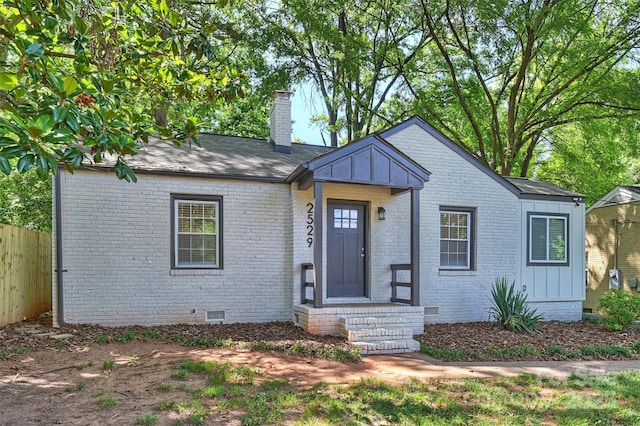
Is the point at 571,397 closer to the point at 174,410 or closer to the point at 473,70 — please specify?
the point at 174,410

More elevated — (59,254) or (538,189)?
(538,189)

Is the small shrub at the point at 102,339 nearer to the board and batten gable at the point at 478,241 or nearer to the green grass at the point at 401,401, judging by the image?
the green grass at the point at 401,401

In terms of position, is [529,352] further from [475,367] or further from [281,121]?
[281,121]

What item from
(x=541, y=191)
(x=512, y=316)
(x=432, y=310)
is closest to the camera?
(x=512, y=316)

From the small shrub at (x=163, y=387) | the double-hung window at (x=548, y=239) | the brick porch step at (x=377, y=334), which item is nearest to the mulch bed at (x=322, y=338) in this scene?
the brick porch step at (x=377, y=334)

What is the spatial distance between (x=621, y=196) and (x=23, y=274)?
18354 millimetres

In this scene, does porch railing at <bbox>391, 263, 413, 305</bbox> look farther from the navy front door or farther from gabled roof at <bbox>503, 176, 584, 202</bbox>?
gabled roof at <bbox>503, 176, 584, 202</bbox>

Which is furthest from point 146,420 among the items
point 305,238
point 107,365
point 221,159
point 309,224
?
point 221,159

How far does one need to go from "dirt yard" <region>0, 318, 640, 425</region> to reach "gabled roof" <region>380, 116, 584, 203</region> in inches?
143

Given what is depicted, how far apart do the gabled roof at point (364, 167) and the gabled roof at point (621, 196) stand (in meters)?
10.9

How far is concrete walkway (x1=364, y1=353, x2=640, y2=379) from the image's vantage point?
20.5 feet

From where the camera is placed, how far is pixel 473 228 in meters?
11.1

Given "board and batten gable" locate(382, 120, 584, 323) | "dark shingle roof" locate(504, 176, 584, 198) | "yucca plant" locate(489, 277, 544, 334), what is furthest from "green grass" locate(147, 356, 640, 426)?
"dark shingle roof" locate(504, 176, 584, 198)

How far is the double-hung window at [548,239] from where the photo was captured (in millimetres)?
11633
